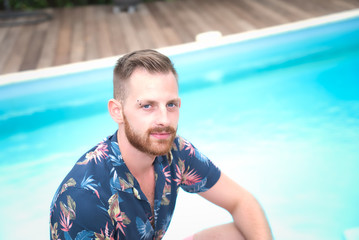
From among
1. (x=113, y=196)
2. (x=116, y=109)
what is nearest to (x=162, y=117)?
(x=116, y=109)

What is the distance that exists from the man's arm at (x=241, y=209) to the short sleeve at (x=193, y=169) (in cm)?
4

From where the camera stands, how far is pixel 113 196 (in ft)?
3.96

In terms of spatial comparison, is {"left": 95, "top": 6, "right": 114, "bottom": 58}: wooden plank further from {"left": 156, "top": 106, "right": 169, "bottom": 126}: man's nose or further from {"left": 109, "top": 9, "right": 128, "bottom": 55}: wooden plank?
{"left": 156, "top": 106, "right": 169, "bottom": 126}: man's nose

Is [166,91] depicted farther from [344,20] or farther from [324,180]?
[344,20]

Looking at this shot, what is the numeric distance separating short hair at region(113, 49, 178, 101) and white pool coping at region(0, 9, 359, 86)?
2570mm

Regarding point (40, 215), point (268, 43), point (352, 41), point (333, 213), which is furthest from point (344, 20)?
point (40, 215)

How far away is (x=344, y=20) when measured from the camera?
172 inches

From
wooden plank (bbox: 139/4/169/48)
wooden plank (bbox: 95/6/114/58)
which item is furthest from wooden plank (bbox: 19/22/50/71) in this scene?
wooden plank (bbox: 139/4/169/48)

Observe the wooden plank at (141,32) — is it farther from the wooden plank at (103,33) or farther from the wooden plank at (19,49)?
the wooden plank at (19,49)

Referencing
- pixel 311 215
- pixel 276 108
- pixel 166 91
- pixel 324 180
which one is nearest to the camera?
pixel 166 91

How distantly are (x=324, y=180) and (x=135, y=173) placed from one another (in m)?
1.84

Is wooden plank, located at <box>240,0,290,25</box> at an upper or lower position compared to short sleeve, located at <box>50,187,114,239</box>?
upper

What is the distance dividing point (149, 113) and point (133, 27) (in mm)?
3641

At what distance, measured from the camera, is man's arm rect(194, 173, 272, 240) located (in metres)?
1.52
